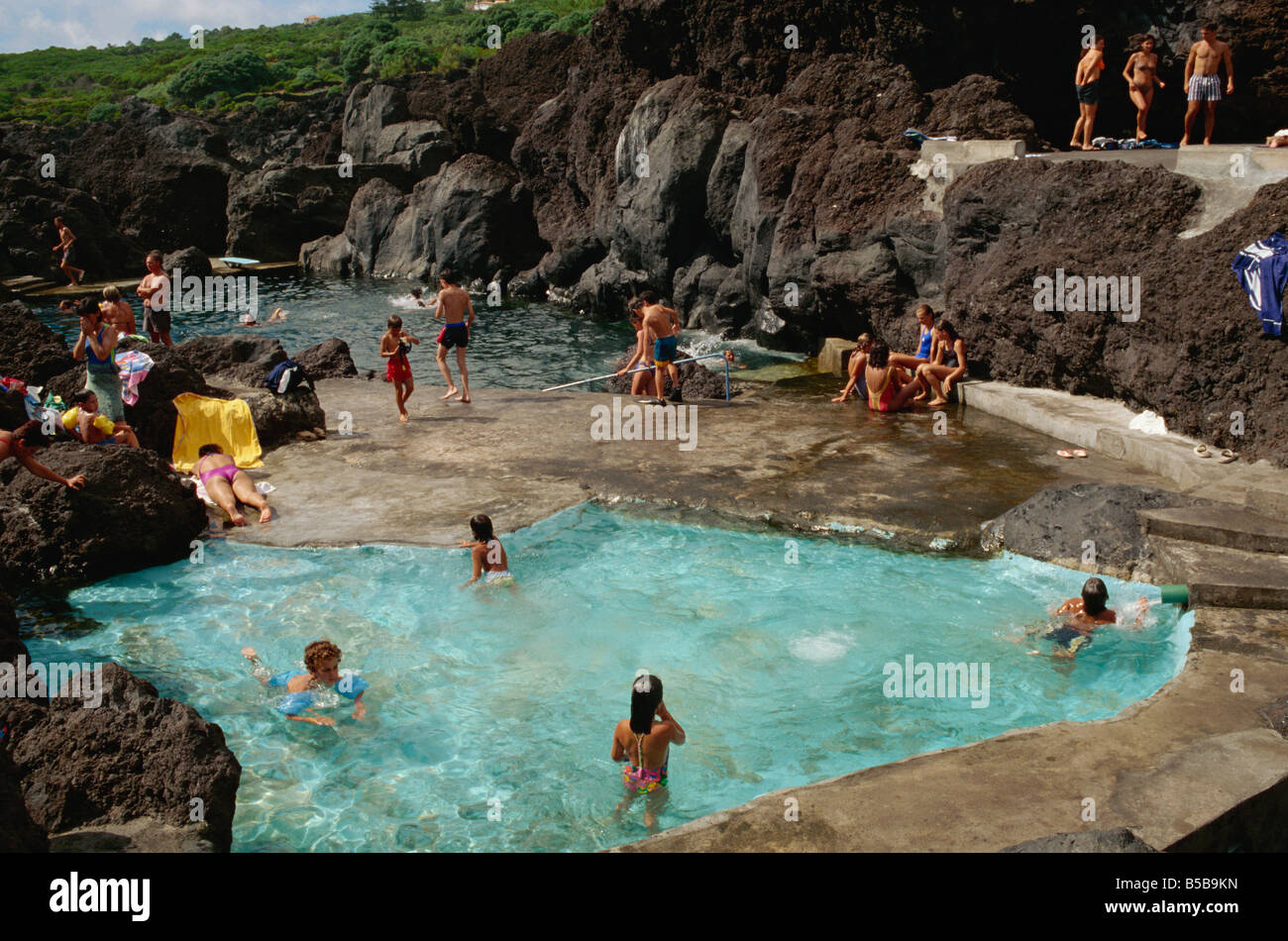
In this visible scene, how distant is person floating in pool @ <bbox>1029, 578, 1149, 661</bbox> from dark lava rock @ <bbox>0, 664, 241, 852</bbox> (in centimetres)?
556

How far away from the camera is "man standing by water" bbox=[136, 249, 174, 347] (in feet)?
46.3

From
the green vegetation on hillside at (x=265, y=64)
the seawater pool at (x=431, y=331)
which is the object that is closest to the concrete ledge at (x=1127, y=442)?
the seawater pool at (x=431, y=331)

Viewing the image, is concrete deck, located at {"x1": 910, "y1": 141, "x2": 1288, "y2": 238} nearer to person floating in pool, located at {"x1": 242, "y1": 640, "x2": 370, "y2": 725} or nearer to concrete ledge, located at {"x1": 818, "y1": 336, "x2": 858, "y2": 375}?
concrete ledge, located at {"x1": 818, "y1": 336, "x2": 858, "y2": 375}

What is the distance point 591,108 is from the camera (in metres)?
30.4

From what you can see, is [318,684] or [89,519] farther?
[89,519]

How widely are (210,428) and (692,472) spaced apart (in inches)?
219

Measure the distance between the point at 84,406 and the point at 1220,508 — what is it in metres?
10.7

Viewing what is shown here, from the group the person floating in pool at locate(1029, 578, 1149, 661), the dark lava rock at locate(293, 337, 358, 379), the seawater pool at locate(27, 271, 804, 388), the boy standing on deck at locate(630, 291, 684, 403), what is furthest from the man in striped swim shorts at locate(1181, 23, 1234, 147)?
the dark lava rock at locate(293, 337, 358, 379)

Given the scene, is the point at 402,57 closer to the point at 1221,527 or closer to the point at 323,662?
the point at 323,662

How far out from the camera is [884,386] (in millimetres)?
12586

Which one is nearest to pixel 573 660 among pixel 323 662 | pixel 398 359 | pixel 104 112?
pixel 323 662

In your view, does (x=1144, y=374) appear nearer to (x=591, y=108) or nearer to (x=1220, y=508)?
(x=1220, y=508)
